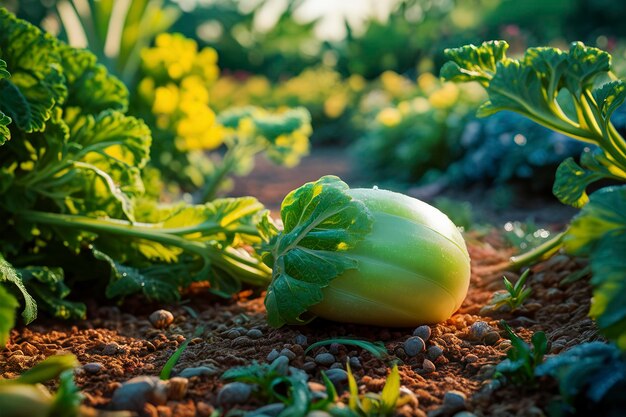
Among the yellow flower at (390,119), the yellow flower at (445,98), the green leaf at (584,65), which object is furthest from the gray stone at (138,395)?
the yellow flower at (390,119)

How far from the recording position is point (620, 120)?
4.07 metres

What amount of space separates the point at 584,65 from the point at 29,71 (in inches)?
68.6

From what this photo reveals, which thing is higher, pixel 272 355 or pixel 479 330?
pixel 479 330

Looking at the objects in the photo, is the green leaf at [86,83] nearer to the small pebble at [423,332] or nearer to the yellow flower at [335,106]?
the small pebble at [423,332]

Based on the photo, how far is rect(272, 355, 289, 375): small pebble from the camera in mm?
1693

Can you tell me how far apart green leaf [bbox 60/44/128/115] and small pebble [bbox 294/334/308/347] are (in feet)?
4.04

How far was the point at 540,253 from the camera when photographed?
248 cm

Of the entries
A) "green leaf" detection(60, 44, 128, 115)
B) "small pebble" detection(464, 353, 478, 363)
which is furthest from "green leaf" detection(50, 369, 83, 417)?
"green leaf" detection(60, 44, 128, 115)

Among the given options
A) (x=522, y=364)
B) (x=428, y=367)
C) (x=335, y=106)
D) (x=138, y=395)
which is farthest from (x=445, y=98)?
(x=138, y=395)

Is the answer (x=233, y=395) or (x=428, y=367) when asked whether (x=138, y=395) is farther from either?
(x=428, y=367)

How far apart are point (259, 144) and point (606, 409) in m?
2.69

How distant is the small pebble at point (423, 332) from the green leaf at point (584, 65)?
830mm

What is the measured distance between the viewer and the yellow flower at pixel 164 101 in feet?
13.6

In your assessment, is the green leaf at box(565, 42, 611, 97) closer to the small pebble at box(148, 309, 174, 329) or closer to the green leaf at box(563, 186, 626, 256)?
the green leaf at box(563, 186, 626, 256)
